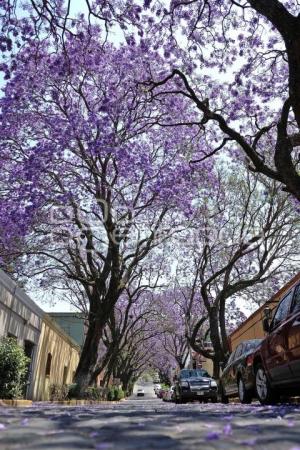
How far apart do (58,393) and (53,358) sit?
4.72 m

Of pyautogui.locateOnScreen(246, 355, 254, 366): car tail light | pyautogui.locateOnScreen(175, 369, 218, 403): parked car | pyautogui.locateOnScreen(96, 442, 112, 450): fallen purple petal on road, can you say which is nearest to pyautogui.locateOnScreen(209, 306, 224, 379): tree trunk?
pyautogui.locateOnScreen(175, 369, 218, 403): parked car

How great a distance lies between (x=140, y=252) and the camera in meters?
20.4

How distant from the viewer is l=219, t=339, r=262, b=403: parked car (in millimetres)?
11087

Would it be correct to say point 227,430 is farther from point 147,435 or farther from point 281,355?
point 281,355

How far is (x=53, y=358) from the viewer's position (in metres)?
25.2

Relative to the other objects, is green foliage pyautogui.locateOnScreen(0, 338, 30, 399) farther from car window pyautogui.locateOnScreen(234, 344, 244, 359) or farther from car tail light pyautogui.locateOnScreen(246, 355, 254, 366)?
car window pyautogui.locateOnScreen(234, 344, 244, 359)

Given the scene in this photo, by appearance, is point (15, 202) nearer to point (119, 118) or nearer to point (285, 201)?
point (119, 118)

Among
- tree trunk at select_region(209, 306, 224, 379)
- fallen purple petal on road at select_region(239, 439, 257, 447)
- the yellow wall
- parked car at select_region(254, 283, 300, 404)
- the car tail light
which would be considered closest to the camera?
fallen purple petal on road at select_region(239, 439, 257, 447)

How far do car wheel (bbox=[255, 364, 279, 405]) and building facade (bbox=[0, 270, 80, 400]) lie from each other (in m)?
8.17

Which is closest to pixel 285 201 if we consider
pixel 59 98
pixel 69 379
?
pixel 59 98

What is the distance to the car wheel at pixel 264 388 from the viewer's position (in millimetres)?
9016

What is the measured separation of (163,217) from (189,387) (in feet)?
22.6

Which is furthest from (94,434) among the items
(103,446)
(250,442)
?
(250,442)

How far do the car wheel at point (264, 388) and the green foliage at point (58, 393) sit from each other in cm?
1009
